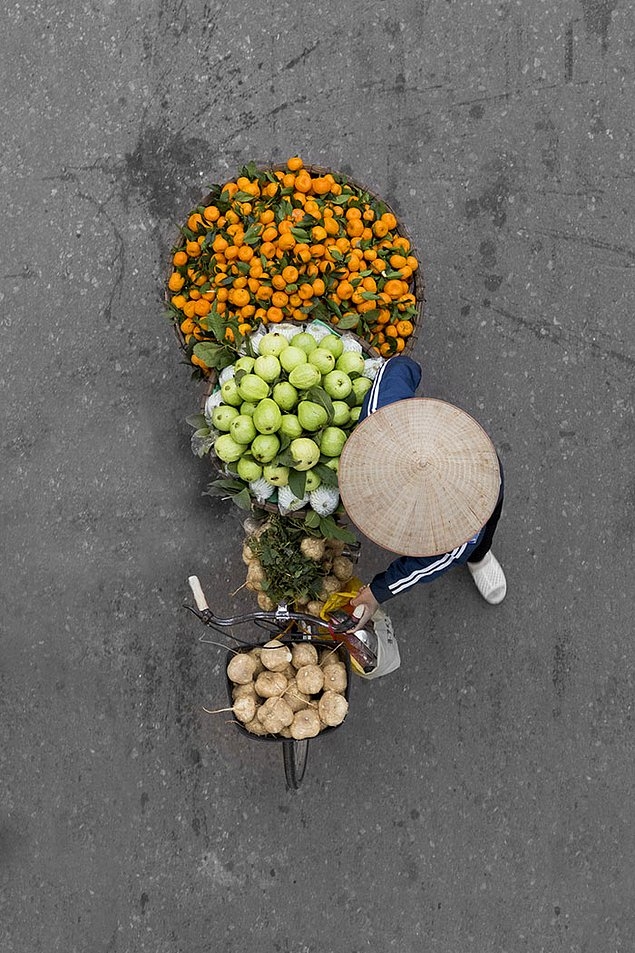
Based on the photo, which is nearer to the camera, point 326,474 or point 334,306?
point 326,474

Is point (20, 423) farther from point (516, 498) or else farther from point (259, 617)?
Result: point (516, 498)

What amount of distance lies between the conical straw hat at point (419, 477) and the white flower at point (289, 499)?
0.37 meters

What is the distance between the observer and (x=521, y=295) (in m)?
3.41

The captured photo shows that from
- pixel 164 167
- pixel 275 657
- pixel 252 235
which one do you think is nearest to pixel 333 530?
pixel 275 657

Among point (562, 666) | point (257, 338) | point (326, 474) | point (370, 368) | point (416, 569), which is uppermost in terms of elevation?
point (257, 338)

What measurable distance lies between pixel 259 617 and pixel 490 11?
3029 millimetres

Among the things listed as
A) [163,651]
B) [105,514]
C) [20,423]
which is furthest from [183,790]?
[20,423]

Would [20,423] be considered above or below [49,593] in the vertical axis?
above

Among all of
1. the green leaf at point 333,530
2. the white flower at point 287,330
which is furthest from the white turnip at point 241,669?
the white flower at point 287,330

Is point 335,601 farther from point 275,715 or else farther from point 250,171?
point 250,171

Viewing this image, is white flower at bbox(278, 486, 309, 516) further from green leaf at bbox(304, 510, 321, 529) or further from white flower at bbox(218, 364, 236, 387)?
white flower at bbox(218, 364, 236, 387)

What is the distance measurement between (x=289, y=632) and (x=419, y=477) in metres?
0.99

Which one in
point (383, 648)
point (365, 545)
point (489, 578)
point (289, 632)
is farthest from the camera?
point (365, 545)

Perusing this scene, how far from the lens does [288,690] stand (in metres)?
2.68
